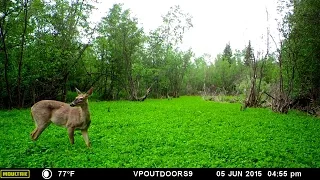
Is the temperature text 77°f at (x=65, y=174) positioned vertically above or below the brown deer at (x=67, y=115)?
below

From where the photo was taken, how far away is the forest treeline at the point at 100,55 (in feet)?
62.5

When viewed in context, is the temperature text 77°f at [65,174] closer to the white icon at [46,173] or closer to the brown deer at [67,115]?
the white icon at [46,173]

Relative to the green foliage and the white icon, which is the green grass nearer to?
the white icon

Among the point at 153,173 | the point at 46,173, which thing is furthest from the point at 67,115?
the point at 153,173

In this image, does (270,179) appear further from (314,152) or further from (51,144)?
(51,144)

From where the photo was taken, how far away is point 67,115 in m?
8.12

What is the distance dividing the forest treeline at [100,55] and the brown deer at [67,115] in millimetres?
11286

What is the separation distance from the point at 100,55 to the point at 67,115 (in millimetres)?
27201

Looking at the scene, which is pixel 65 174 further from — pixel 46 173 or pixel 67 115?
pixel 67 115

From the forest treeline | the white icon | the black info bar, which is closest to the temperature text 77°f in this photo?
the black info bar

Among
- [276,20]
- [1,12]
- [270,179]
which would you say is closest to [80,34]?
[1,12]

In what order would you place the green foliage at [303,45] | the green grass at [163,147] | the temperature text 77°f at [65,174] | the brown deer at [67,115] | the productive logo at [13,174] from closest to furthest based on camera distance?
the productive logo at [13,174] → the temperature text 77°f at [65,174] → the green grass at [163,147] → the brown deer at [67,115] → the green foliage at [303,45]

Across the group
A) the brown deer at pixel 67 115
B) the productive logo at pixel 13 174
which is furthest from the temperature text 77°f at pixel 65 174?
the brown deer at pixel 67 115

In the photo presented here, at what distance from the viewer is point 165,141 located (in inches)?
373
